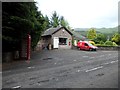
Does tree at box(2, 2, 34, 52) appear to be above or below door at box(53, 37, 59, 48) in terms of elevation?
above

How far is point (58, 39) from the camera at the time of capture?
51719 mm

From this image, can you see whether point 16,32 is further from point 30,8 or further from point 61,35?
point 61,35

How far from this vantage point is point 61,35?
52.5 m

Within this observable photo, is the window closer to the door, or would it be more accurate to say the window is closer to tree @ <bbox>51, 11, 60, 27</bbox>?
the door

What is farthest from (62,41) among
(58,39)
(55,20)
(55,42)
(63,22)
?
(63,22)

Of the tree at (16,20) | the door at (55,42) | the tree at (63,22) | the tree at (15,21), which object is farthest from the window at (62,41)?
the tree at (63,22)

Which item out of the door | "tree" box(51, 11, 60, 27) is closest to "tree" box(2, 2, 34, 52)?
the door

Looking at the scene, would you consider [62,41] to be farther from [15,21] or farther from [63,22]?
[63,22]

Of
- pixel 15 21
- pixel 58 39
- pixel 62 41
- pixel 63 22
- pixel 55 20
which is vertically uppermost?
pixel 55 20

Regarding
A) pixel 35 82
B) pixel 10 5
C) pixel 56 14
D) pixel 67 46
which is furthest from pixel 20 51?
pixel 56 14

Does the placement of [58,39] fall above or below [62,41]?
above

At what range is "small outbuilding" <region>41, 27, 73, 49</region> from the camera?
5092cm

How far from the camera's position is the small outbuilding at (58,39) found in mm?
50916

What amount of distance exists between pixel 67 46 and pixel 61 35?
2.89 metres
